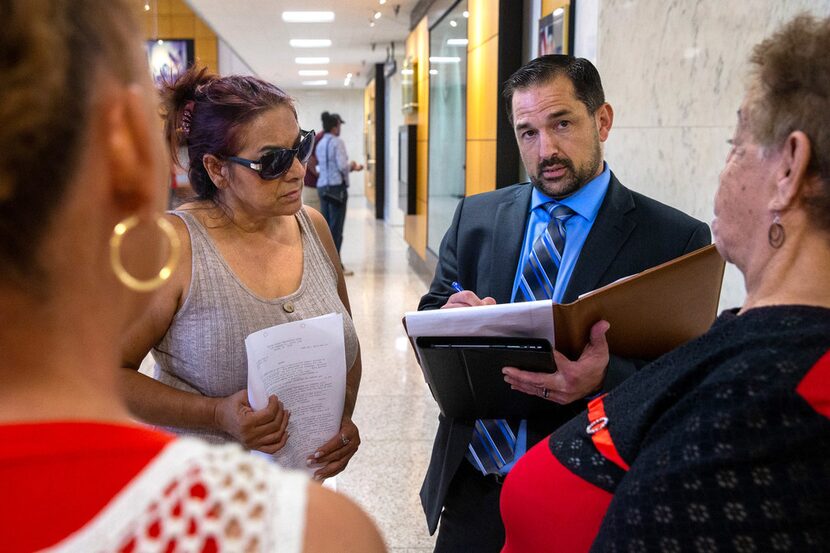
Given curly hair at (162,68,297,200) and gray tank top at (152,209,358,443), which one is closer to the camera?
gray tank top at (152,209,358,443)

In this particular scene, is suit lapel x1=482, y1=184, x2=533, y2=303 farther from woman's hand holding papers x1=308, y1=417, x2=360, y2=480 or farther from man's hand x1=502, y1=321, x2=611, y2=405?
woman's hand holding papers x1=308, y1=417, x2=360, y2=480

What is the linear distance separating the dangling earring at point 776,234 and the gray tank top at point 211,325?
1080 millimetres

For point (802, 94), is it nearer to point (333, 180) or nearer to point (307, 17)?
point (333, 180)

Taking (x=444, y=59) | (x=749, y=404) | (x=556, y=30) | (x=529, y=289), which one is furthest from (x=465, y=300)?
(x=444, y=59)

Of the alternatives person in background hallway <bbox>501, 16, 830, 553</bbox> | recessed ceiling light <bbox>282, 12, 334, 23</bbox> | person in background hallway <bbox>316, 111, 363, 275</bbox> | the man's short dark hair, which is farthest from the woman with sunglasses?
recessed ceiling light <bbox>282, 12, 334, 23</bbox>

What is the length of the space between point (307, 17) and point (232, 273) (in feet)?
35.7

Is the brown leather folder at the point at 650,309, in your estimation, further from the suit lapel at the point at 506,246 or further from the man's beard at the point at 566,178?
the man's beard at the point at 566,178

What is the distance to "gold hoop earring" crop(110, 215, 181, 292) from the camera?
0.49 meters

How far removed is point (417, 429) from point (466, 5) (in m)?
4.15

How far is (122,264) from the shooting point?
499 millimetres

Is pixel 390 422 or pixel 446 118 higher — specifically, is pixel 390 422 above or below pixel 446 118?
below

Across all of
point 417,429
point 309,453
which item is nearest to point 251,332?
point 309,453

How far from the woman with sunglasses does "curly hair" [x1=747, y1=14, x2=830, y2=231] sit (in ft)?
3.68

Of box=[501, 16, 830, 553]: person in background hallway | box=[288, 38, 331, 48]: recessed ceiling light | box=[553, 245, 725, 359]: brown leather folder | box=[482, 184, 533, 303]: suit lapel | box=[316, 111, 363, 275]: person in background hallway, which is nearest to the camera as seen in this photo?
box=[501, 16, 830, 553]: person in background hallway
